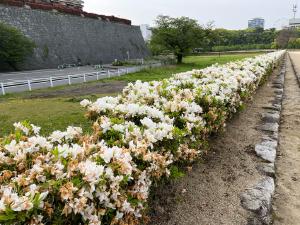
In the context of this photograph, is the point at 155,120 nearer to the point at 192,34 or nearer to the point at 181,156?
the point at 181,156

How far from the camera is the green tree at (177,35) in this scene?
3766 cm

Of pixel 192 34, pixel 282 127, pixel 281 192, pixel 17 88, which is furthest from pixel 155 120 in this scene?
pixel 192 34

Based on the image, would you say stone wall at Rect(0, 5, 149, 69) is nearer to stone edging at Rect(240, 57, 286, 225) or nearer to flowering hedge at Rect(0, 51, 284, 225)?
stone edging at Rect(240, 57, 286, 225)

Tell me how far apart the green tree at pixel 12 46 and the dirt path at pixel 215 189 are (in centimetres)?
2532

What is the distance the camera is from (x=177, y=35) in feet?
124

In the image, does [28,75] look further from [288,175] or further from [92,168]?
[92,168]

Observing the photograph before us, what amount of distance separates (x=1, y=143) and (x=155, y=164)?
1263mm

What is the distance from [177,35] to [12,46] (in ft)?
65.8

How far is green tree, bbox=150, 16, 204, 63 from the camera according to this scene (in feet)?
124

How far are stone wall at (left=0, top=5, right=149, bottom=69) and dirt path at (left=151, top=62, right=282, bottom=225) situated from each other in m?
27.8

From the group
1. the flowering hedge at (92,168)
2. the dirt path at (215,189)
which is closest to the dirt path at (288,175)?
the dirt path at (215,189)


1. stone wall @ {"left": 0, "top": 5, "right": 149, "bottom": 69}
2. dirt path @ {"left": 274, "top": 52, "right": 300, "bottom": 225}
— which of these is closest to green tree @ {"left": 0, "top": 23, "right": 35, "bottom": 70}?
stone wall @ {"left": 0, "top": 5, "right": 149, "bottom": 69}

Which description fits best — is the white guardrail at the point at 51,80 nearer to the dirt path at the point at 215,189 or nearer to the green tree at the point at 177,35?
the dirt path at the point at 215,189

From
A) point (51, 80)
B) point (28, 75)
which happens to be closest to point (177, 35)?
point (28, 75)
